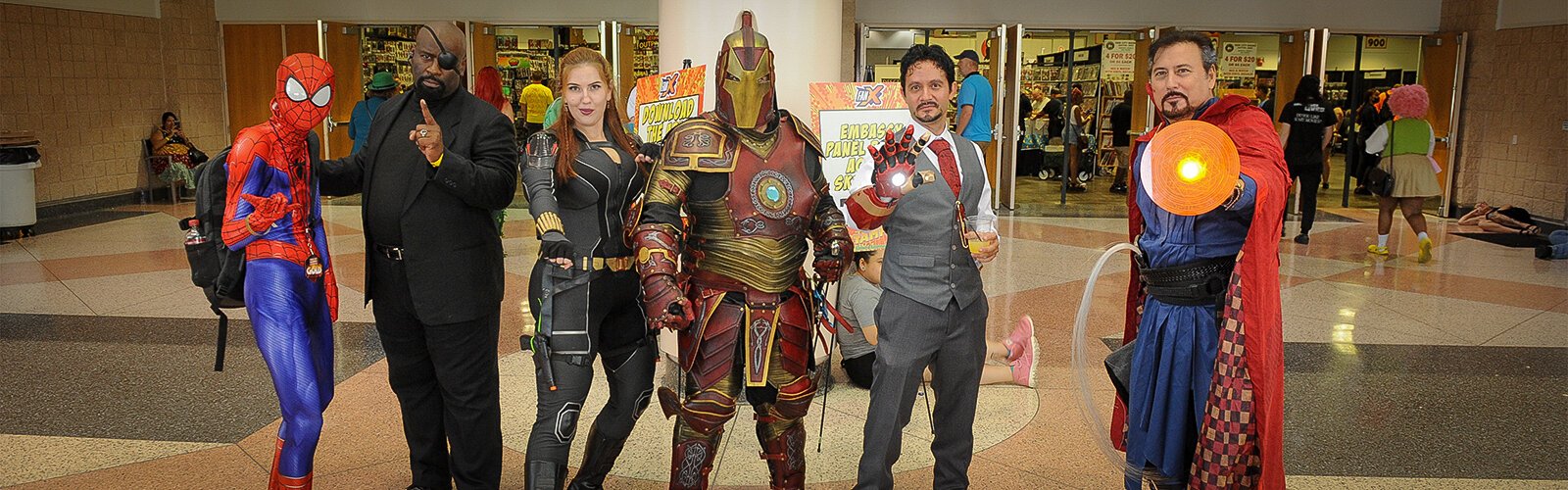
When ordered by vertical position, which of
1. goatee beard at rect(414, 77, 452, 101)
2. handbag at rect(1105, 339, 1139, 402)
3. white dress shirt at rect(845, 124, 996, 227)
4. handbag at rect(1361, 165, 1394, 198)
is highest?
goatee beard at rect(414, 77, 452, 101)

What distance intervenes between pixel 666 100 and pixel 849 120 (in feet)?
3.63

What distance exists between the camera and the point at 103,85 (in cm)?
1173

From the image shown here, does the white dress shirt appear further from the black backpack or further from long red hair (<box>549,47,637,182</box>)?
the black backpack

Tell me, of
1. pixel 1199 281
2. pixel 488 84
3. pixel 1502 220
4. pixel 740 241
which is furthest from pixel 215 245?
pixel 1502 220

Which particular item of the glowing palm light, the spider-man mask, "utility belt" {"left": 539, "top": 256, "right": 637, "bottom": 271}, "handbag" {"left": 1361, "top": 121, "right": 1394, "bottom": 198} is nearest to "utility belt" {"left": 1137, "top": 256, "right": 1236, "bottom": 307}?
the glowing palm light

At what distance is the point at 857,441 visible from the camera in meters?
4.45

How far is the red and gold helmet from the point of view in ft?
10.1

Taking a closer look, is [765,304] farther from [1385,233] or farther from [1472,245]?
[1472,245]

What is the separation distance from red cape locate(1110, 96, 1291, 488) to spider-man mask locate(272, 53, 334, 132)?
238 centimetres

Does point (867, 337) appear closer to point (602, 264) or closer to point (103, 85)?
point (602, 264)

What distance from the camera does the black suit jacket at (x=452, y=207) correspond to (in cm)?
322

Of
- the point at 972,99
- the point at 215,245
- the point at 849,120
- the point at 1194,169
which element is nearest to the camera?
the point at 1194,169

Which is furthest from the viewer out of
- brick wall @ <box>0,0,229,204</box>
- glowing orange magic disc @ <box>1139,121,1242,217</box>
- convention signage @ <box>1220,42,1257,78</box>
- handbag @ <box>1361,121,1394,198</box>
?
convention signage @ <box>1220,42,1257,78</box>

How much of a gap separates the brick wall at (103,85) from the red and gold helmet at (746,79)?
10.4m
